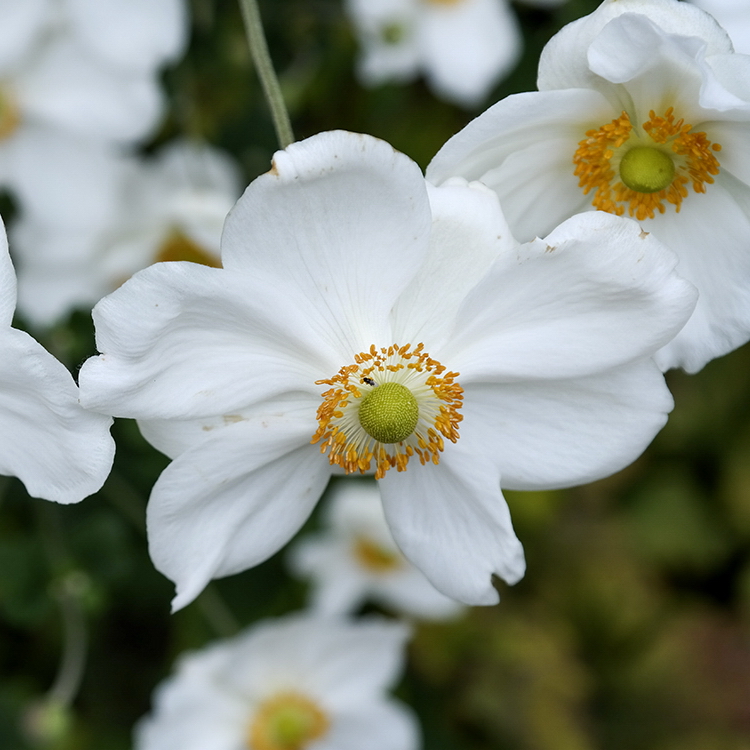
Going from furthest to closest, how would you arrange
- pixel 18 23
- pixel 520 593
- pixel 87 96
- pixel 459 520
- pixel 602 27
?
pixel 520 593 < pixel 87 96 < pixel 18 23 < pixel 459 520 < pixel 602 27

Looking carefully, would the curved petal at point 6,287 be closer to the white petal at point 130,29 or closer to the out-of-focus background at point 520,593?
the white petal at point 130,29

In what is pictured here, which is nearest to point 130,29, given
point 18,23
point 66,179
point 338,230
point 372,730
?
point 18,23

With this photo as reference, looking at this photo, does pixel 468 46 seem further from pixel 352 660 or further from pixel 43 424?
pixel 43 424

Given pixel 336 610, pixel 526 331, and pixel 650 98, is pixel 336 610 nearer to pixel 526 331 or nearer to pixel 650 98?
pixel 526 331

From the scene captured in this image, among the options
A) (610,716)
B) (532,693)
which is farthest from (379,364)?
(610,716)

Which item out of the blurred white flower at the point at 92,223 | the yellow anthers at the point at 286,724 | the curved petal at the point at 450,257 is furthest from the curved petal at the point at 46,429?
the yellow anthers at the point at 286,724
